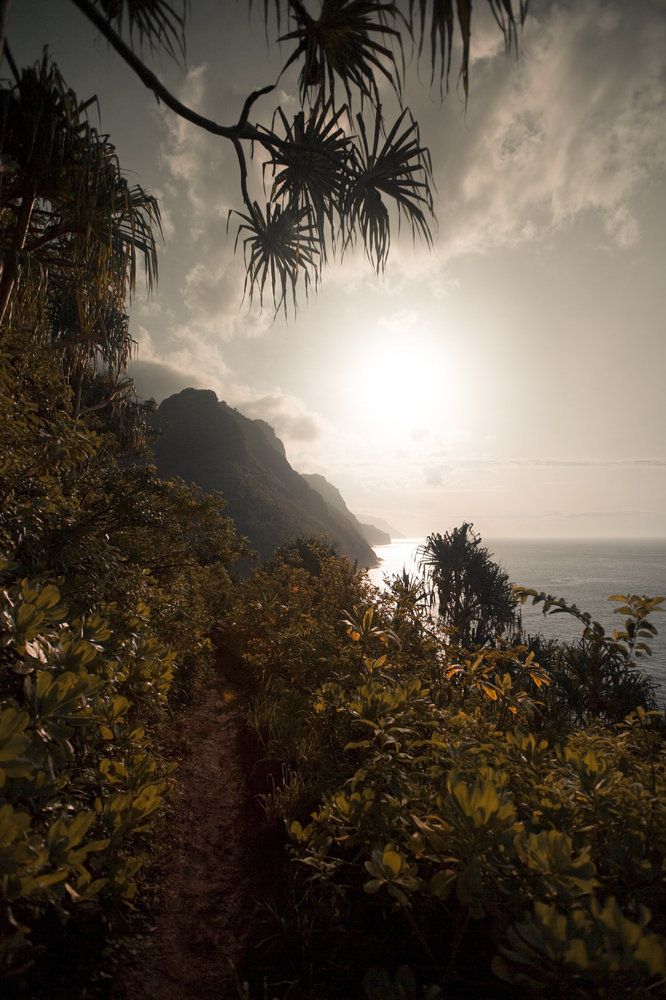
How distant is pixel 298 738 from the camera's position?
3.70 meters

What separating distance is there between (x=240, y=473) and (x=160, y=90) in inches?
2442

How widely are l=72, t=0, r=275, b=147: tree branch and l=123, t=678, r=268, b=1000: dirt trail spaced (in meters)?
4.98

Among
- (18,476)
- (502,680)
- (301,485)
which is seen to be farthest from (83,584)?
(301,485)

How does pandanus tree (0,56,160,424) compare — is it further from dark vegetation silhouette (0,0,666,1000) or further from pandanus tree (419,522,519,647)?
pandanus tree (419,522,519,647)

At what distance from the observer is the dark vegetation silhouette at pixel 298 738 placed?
1.20m

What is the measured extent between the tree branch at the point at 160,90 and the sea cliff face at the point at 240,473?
4200cm

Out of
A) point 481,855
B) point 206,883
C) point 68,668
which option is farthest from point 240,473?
point 481,855

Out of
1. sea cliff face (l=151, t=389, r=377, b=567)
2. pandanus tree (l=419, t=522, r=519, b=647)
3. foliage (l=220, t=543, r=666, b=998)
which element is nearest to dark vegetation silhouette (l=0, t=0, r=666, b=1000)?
foliage (l=220, t=543, r=666, b=998)

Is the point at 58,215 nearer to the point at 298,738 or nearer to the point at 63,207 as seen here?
the point at 63,207

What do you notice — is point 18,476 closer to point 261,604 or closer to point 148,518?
point 148,518

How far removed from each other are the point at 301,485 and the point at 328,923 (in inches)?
3400

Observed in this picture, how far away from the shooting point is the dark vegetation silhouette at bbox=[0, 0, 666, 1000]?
1.20 metres

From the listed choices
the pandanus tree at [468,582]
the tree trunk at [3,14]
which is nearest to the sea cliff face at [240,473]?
the pandanus tree at [468,582]

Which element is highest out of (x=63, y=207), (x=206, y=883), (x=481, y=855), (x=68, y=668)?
(x=63, y=207)
